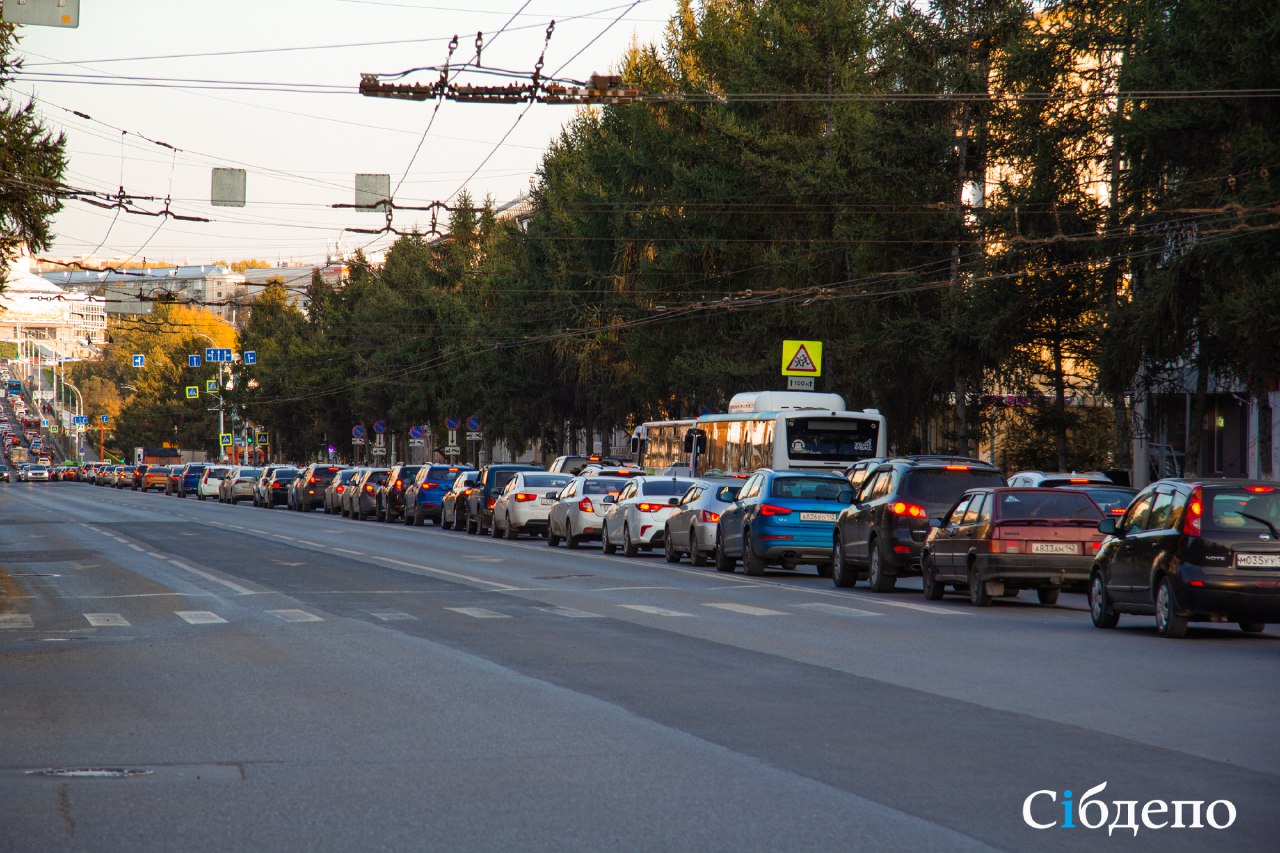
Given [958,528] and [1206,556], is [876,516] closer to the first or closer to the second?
[958,528]

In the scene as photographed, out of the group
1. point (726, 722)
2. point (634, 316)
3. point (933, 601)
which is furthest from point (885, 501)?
point (634, 316)

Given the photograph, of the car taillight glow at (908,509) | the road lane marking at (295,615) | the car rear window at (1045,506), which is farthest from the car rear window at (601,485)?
the road lane marking at (295,615)

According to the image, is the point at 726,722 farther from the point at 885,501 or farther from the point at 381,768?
the point at 885,501

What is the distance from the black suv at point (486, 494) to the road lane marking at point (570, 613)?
83.0 feet

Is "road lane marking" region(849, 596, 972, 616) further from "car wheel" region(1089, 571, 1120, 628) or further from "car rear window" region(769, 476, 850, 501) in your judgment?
"car rear window" region(769, 476, 850, 501)

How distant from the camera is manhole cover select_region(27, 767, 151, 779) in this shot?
862cm

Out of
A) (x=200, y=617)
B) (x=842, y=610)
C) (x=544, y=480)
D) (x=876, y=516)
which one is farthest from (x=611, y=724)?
(x=544, y=480)

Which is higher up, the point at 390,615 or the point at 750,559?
the point at 750,559

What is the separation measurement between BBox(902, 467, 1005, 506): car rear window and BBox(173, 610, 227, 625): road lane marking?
30.9 ft

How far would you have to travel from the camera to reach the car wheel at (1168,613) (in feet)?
54.4

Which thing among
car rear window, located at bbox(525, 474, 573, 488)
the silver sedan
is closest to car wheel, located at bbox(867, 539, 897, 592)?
the silver sedan

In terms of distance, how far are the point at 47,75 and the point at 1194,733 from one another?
928 inches

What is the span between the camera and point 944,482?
79.9 ft

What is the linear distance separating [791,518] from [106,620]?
11.7 metres
